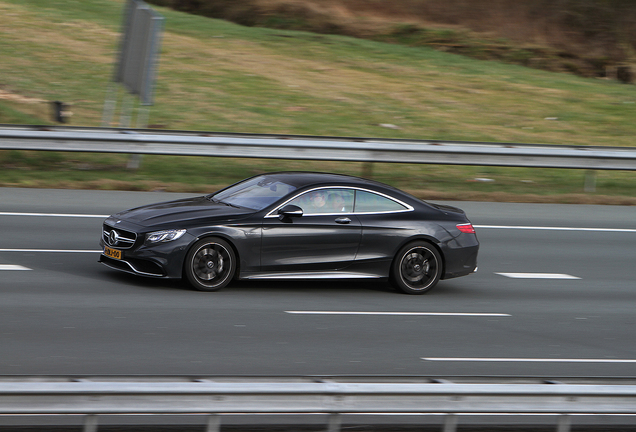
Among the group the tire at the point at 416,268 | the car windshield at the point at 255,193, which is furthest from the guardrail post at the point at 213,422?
the tire at the point at 416,268

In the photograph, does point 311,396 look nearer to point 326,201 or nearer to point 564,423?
point 564,423

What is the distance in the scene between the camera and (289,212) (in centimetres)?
1002

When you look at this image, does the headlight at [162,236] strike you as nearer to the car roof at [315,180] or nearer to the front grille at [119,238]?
the front grille at [119,238]

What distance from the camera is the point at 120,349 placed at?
7.70 metres

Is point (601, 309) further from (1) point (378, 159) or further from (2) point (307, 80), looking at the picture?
(2) point (307, 80)

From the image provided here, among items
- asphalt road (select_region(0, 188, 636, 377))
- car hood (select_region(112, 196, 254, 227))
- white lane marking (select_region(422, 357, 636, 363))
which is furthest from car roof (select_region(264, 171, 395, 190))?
white lane marking (select_region(422, 357, 636, 363))

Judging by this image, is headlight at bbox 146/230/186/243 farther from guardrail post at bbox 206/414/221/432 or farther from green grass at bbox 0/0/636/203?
green grass at bbox 0/0/636/203

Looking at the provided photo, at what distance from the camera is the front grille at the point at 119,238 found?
9.62 meters

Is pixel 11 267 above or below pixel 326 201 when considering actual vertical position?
below

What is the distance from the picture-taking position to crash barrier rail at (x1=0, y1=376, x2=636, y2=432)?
4355 mm

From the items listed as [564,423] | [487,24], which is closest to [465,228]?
[564,423]

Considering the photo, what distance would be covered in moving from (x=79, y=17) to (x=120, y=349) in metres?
22.8

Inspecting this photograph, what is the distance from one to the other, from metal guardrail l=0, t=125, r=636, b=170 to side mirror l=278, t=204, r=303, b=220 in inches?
259

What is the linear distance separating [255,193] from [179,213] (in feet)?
3.73
